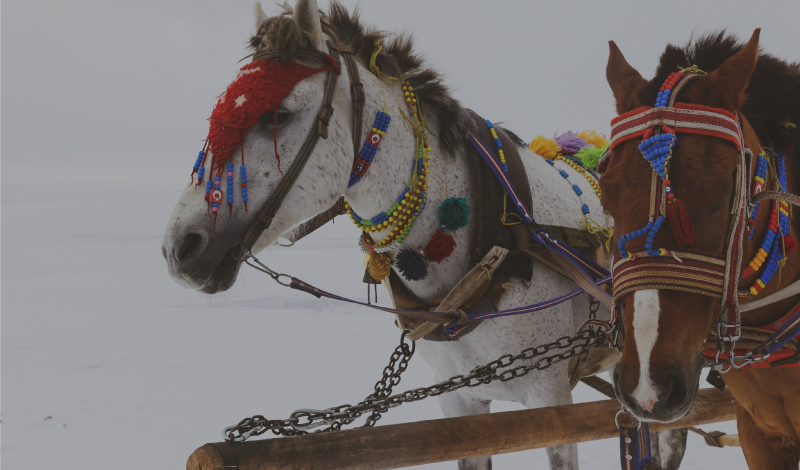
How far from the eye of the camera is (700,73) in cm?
117

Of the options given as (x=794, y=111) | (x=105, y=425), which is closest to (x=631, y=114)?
(x=794, y=111)

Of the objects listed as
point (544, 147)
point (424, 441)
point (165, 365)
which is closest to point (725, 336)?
point (424, 441)

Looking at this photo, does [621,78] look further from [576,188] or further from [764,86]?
[576,188]

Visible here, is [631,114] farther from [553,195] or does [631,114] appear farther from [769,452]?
[769,452]

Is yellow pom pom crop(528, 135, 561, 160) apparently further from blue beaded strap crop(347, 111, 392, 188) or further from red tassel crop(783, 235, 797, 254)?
red tassel crop(783, 235, 797, 254)

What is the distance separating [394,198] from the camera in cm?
167

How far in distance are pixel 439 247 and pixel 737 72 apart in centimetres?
88

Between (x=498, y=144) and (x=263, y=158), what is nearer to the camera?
(x=263, y=158)

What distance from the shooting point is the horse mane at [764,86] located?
126cm

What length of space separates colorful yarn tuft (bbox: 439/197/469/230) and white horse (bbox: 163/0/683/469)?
5 centimetres

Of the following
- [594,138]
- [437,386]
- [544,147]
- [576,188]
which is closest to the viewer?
[437,386]

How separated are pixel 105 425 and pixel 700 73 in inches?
176

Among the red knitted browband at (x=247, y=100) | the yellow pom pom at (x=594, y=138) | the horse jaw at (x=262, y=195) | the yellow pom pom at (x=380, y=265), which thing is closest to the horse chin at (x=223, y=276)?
the horse jaw at (x=262, y=195)

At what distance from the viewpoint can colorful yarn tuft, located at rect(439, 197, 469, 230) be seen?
1693mm
